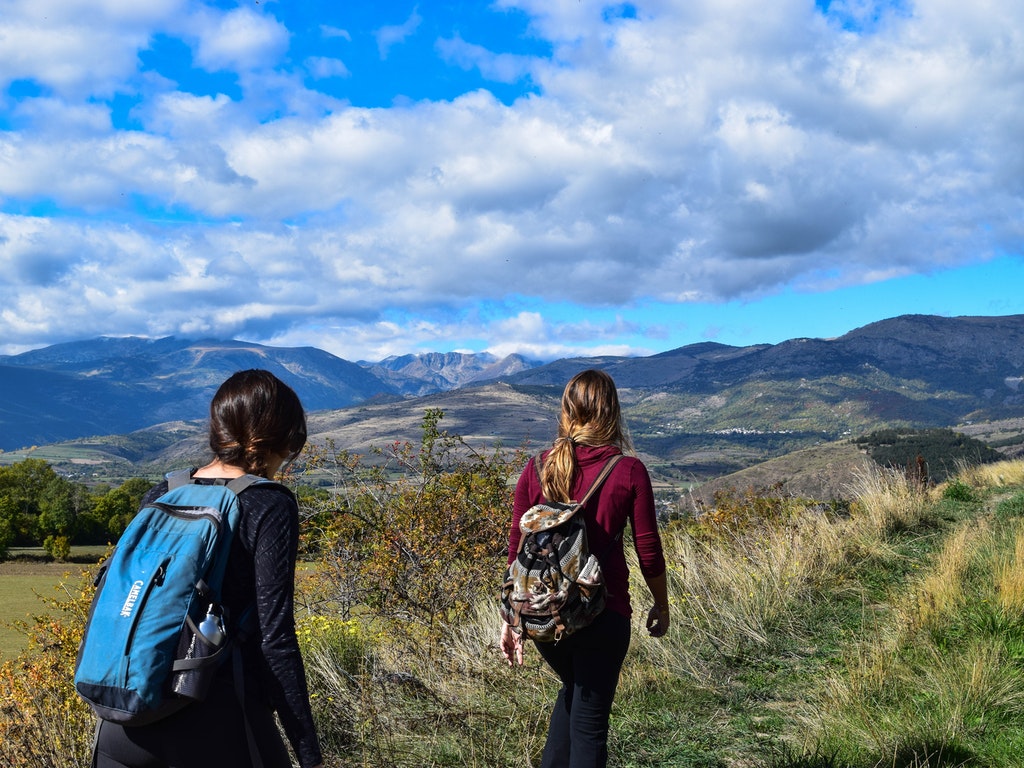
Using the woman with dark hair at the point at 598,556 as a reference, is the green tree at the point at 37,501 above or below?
below

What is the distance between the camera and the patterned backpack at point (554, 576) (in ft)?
8.93

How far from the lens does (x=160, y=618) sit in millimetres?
1931

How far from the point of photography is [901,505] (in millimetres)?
9039

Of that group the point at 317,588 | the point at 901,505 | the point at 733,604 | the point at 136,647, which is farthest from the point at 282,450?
the point at 901,505

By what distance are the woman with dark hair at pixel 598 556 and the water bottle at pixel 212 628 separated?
1.27m

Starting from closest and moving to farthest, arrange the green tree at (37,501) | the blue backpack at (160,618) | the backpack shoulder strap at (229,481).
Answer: the blue backpack at (160,618), the backpack shoulder strap at (229,481), the green tree at (37,501)

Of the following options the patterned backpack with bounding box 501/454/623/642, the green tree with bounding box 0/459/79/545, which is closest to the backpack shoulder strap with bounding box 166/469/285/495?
the patterned backpack with bounding box 501/454/623/642

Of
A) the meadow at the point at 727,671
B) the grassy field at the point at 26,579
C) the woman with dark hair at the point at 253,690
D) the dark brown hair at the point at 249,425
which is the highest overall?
the dark brown hair at the point at 249,425

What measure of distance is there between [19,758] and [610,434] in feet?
10.4

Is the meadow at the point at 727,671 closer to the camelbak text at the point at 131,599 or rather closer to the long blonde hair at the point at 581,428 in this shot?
the long blonde hair at the point at 581,428

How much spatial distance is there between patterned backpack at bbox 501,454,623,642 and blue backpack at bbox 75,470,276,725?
108cm

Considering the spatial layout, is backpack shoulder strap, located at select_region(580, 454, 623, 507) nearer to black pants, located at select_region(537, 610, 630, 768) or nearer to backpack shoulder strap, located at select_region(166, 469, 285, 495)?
black pants, located at select_region(537, 610, 630, 768)

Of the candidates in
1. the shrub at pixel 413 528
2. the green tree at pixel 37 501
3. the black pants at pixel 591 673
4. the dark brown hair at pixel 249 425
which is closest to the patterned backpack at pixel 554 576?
the black pants at pixel 591 673

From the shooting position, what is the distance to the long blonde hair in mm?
2922
